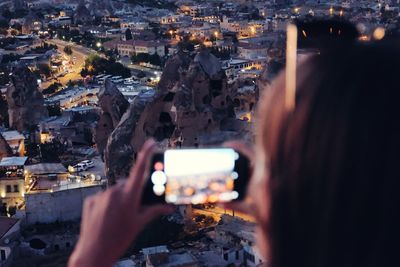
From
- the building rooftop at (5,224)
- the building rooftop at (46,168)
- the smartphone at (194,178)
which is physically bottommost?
the building rooftop at (5,224)

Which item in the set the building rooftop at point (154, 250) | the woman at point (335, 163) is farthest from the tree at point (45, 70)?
→ the woman at point (335, 163)

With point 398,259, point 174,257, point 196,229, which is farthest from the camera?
point 196,229

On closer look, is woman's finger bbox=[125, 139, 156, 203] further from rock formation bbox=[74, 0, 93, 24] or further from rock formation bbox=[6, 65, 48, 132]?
rock formation bbox=[74, 0, 93, 24]

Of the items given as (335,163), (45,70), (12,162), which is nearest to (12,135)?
(12,162)

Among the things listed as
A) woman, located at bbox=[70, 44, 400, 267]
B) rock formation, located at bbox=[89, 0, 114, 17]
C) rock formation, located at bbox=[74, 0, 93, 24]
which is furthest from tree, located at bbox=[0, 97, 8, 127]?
rock formation, located at bbox=[89, 0, 114, 17]

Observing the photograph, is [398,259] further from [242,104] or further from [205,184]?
[242,104]

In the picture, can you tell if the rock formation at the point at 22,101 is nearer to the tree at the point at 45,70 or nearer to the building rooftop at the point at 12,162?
the building rooftop at the point at 12,162

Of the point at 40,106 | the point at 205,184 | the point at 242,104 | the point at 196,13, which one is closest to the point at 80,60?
the point at 40,106

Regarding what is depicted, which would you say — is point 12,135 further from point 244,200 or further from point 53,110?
point 244,200
